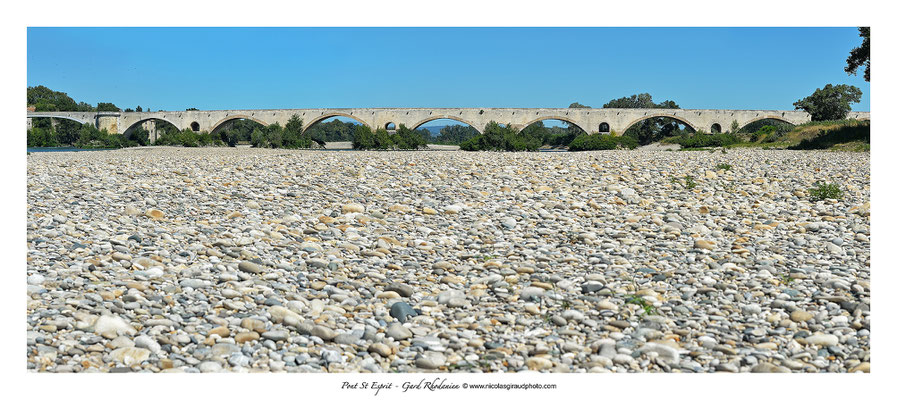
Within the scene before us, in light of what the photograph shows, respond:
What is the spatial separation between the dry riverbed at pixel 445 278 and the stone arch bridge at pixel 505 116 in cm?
4143

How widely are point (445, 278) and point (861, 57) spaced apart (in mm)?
21382

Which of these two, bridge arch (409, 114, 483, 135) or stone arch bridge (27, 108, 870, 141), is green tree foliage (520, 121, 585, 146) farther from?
bridge arch (409, 114, 483, 135)

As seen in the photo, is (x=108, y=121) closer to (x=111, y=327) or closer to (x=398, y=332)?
(x=111, y=327)

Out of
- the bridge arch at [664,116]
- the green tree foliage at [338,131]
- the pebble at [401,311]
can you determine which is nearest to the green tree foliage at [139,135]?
the green tree foliage at [338,131]

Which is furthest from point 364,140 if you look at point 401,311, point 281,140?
point 401,311

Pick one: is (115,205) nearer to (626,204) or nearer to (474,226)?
(474,226)

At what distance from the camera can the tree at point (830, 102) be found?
4612 centimetres

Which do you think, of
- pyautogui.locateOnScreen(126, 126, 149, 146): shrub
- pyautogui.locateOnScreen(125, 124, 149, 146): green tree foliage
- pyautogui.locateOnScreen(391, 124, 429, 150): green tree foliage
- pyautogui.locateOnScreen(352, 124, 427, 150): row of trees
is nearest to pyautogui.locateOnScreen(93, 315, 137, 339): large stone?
pyautogui.locateOnScreen(352, 124, 427, 150): row of trees

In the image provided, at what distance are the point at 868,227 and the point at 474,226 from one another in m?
4.40

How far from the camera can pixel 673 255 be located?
5.95 meters

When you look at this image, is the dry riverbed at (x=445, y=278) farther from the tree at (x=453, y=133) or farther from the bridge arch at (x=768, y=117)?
the tree at (x=453, y=133)

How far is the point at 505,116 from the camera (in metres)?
50.9

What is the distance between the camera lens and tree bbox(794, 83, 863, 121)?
46125 mm

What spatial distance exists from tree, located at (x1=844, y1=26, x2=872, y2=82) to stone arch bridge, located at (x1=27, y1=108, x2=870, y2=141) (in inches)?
1165
